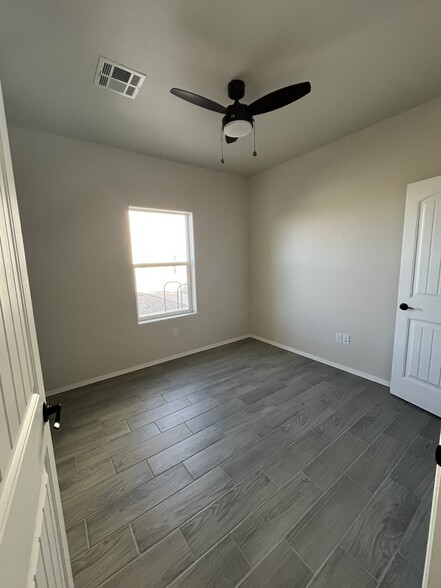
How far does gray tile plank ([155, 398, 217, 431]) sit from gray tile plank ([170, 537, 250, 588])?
992 mm

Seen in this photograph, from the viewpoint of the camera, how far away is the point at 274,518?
1.35m

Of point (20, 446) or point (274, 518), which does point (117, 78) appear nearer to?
point (20, 446)

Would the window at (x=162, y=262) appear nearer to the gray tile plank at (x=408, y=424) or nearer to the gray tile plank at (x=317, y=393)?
the gray tile plank at (x=317, y=393)

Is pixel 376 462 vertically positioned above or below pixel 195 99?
below

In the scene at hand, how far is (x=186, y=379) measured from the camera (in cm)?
291

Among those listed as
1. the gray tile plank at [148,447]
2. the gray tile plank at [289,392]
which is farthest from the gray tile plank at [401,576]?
the gray tile plank at [148,447]

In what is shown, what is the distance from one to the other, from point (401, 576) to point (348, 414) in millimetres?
1153

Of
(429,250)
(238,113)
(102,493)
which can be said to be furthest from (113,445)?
(429,250)

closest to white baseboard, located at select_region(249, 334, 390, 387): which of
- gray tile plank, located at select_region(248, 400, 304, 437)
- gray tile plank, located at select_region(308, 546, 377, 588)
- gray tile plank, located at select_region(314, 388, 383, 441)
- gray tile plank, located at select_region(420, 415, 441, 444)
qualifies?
Result: gray tile plank, located at select_region(314, 388, 383, 441)

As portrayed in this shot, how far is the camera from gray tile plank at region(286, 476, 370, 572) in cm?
120

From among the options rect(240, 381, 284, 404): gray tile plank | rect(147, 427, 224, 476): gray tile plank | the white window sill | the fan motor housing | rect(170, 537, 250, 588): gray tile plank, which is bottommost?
rect(170, 537, 250, 588): gray tile plank

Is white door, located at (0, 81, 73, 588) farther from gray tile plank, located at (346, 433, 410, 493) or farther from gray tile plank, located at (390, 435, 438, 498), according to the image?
gray tile plank, located at (390, 435, 438, 498)

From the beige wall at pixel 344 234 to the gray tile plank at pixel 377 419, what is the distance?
0.38 meters

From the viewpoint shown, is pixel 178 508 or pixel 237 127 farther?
pixel 237 127
